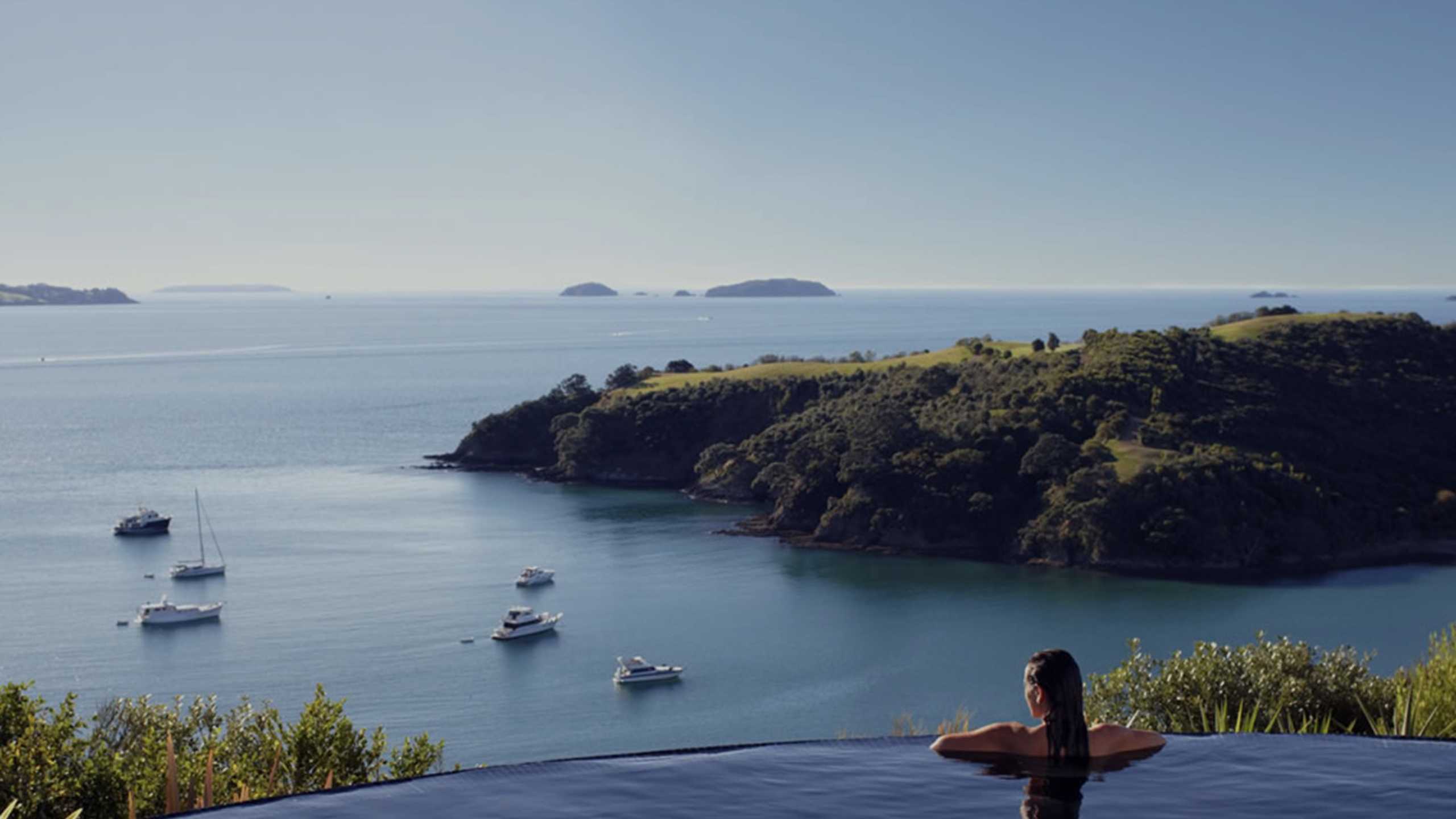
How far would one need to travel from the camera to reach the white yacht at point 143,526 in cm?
6812

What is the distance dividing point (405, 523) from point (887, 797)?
219ft

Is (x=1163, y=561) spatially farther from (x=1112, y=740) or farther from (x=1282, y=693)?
(x=1112, y=740)

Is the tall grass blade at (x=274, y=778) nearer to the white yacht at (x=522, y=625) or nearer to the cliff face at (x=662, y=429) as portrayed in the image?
the white yacht at (x=522, y=625)

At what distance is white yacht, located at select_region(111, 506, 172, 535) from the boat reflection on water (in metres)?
69.2

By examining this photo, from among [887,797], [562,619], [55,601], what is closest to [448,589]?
[562,619]

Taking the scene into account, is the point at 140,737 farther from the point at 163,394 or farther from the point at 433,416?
the point at 163,394

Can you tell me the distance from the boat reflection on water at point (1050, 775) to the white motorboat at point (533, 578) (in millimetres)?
52118

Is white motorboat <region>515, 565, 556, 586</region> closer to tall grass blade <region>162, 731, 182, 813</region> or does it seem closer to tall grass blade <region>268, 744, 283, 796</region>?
tall grass blade <region>268, 744, 283, 796</region>

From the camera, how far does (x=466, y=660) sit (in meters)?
46.1

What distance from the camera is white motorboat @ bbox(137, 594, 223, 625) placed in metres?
50.9

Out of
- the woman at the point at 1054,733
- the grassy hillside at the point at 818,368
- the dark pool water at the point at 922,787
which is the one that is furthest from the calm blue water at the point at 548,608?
the woman at the point at 1054,733

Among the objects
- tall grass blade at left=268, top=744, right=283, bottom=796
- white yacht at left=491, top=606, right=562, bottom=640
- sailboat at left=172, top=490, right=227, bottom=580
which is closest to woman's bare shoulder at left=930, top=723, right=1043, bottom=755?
tall grass blade at left=268, top=744, right=283, bottom=796

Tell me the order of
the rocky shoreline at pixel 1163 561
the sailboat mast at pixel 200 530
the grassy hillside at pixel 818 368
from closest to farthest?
the rocky shoreline at pixel 1163 561 < the sailboat mast at pixel 200 530 < the grassy hillside at pixel 818 368

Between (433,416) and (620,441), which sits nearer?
(620,441)
